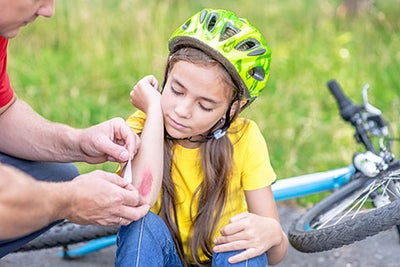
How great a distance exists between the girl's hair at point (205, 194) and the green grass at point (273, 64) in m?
1.60

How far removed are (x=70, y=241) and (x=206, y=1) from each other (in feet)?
14.9

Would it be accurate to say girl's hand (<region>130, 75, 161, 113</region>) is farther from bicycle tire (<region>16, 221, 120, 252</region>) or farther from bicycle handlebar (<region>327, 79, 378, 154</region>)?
bicycle handlebar (<region>327, 79, 378, 154</region>)

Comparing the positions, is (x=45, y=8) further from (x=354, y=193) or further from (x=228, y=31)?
(x=354, y=193)

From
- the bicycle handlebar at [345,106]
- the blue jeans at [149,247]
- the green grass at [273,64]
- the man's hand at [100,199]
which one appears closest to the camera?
the man's hand at [100,199]

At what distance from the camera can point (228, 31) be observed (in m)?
2.96

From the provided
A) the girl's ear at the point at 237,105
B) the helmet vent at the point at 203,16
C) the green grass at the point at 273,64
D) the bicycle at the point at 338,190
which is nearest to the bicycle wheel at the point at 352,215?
the bicycle at the point at 338,190

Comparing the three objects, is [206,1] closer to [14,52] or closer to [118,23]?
[118,23]

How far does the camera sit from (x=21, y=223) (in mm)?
2537

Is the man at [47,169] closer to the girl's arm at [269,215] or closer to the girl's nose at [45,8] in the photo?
the girl's nose at [45,8]

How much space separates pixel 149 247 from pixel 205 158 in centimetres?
44

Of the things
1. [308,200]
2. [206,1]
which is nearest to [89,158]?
[308,200]

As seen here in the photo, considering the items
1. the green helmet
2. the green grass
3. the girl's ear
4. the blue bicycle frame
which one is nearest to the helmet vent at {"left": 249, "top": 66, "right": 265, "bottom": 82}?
the green helmet

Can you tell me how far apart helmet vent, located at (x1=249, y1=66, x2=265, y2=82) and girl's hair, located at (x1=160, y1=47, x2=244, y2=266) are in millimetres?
159

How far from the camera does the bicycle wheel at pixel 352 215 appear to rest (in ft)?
9.95
